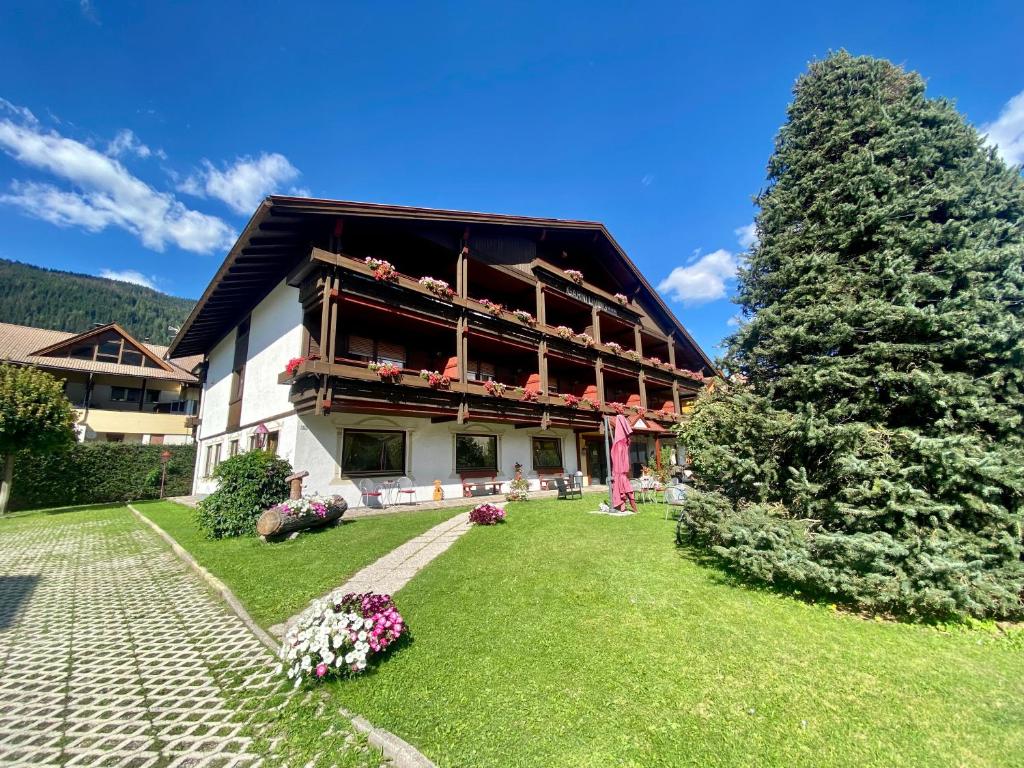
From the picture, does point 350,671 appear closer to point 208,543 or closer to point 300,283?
Result: point 208,543

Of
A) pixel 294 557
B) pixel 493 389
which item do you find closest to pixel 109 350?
pixel 493 389

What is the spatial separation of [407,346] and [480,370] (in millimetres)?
4031

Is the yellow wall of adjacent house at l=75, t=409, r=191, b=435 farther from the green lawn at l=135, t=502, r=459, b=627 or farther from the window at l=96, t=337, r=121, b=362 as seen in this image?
the green lawn at l=135, t=502, r=459, b=627

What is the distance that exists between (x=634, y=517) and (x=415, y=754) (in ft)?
28.2

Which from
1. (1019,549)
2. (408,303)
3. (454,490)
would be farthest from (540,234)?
(1019,549)

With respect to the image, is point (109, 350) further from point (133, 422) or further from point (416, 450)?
point (416, 450)

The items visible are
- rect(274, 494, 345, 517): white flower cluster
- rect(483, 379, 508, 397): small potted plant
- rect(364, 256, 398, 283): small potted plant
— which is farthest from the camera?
rect(483, 379, 508, 397): small potted plant

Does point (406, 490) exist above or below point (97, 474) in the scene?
below

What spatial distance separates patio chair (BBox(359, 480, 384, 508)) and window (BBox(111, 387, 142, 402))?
2609 cm

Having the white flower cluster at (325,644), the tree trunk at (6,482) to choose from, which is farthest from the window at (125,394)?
the white flower cluster at (325,644)

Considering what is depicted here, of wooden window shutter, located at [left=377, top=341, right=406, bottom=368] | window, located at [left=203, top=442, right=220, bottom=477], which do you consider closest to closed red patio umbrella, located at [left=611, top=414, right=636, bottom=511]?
wooden window shutter, located at [left=377, top=341, right=406, bottom=368]

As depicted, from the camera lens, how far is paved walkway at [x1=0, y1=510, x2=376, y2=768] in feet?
10.1

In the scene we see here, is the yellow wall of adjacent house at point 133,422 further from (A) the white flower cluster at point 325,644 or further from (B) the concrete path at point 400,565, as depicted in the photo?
(A) the white flower cluster at point 325,644

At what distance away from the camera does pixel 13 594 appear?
22.4 feet
